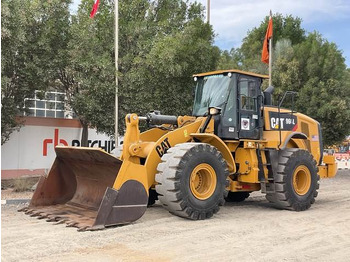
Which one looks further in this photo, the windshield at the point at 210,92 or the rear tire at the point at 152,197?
the rear tire at the point at 152,197

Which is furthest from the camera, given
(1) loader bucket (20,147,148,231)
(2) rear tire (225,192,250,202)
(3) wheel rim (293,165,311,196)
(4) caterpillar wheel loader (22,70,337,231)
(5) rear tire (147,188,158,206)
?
(2) rear tire (225,192,250,202)

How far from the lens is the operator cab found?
8.95 metres

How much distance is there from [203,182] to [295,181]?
255 centimetres

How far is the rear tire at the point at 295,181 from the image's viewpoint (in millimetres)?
9148

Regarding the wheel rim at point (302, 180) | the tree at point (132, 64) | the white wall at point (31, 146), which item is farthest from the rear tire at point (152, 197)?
the white wall at point (31, 146)

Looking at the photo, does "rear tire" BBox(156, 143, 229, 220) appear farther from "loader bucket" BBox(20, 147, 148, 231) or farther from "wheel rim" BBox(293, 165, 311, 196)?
"wheel rim" BBox(293, 165, 311, 196)

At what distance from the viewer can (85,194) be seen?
8.50 meters

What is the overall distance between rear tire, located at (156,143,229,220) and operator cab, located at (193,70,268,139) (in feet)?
3.47

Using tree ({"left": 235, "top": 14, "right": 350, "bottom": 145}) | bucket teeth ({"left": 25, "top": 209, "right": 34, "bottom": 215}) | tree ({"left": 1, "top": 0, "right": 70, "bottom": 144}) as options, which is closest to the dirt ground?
bucket teeth ({"left": 25, "top": 209, "right": 34, "bottom": 215})

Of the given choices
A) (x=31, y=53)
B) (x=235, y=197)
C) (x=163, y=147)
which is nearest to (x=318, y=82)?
(x=235, y=197)

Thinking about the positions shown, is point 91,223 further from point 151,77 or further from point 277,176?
point 151,77

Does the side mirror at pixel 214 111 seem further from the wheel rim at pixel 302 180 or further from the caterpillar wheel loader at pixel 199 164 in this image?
the wheel rim at pixel 302 180

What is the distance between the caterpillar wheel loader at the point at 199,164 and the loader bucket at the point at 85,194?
0.02 meters

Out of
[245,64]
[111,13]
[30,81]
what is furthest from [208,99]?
[245,64]
